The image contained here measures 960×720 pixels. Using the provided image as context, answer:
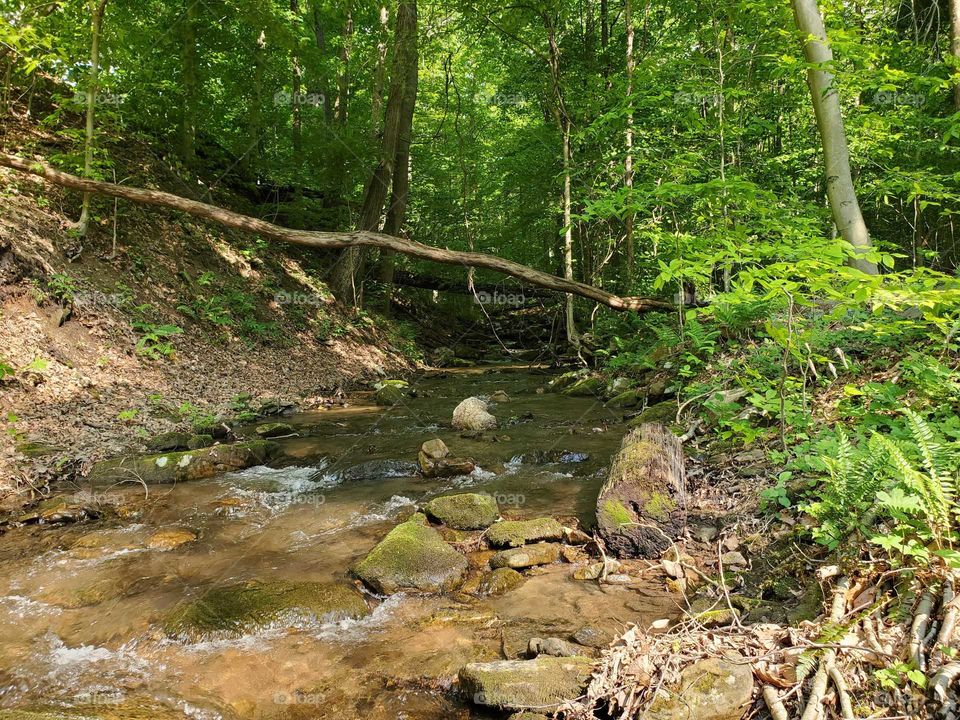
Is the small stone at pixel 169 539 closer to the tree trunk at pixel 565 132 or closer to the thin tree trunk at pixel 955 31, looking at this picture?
the tree trunk at pixel 565 132

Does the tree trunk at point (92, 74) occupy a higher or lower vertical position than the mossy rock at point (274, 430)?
higher

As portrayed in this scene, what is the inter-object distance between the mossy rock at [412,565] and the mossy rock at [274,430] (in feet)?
14.9

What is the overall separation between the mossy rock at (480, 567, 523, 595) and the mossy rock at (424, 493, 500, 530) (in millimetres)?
852

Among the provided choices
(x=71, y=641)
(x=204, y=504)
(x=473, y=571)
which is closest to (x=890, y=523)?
(x=473, y=571)

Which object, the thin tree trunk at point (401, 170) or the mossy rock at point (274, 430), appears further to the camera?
the thin tree trunk at point (401, 170)

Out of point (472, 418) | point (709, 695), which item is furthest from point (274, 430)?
point (709, 695)

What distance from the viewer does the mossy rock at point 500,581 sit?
3.99 meters

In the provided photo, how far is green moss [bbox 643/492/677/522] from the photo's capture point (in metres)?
4.36

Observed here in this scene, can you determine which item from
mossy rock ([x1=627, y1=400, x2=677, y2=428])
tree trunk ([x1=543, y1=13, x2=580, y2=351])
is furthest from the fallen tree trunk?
tree trunk ([x1=543, y1=13, x2=580, y2=351])

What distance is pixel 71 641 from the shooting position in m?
3.43

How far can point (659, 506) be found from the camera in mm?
4410

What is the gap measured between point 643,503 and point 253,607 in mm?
3098

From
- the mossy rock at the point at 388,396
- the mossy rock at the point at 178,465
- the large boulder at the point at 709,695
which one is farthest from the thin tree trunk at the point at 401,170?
the large boulder at the point at 709,695

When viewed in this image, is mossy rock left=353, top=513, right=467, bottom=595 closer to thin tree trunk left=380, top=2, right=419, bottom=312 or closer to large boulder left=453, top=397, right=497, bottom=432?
large boulder left=453, top=397, right=497, bottom=432
